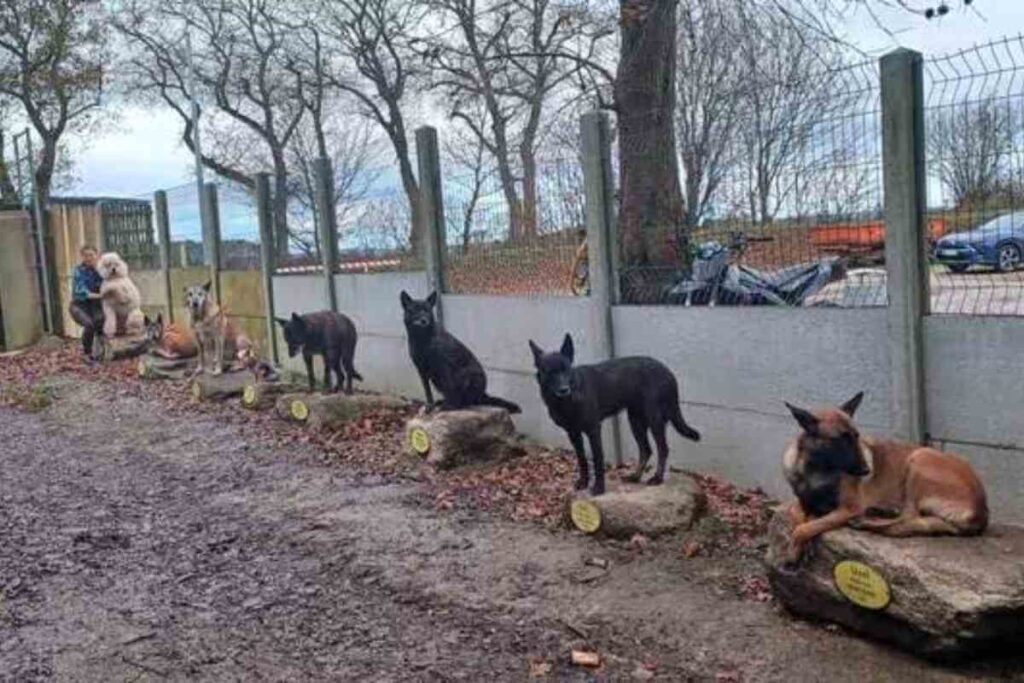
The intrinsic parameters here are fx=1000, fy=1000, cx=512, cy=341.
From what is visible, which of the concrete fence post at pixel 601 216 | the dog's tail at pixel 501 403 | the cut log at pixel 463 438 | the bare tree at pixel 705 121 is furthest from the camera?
the dog's tail at pixel 501 403

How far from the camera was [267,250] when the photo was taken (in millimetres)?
12445

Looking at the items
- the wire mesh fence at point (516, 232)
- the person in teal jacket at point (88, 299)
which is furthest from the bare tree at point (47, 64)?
the wire mesh fence at point (516, 232)

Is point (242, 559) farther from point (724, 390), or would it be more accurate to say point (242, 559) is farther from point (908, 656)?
point (908, 656)

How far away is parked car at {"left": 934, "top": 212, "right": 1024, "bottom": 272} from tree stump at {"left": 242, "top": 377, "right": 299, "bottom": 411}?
7053 millimetres

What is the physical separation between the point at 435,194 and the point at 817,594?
6.07 metres

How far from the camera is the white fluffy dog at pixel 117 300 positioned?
1474 centimetres

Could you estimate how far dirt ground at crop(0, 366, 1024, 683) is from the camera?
4.11 m

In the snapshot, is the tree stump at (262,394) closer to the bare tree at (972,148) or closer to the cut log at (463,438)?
the cut log at (463,438)

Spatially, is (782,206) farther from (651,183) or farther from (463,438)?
(463,438)

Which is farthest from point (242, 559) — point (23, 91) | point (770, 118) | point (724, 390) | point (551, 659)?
point (23, 91)

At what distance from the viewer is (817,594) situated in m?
4.19

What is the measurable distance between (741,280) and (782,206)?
0.53m

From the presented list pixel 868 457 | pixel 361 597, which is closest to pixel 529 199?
pixel 361 597

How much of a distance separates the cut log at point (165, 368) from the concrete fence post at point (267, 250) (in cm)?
133
